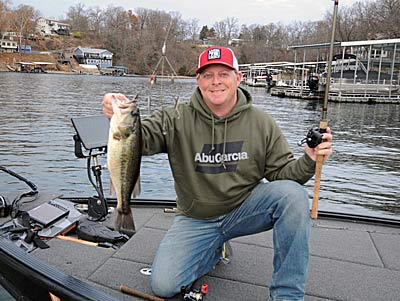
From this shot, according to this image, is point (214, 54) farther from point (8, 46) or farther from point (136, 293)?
point (8, 46)

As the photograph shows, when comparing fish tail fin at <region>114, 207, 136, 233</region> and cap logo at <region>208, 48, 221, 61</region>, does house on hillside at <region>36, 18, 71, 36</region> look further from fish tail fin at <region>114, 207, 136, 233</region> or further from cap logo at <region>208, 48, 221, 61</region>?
fish tail fin at <region>114, 207, 136, 233</region>

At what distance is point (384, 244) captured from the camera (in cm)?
376

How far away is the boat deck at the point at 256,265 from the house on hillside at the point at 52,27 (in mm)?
121203

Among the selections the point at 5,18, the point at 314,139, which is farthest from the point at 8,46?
the point at 314,139

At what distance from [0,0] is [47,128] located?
97.6 m

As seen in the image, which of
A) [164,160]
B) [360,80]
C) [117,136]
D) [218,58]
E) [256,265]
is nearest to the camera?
[117,136]

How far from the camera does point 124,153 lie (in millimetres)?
2482

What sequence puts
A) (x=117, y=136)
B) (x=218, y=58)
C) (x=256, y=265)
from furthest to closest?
(x=256, y=265) < (x=218, y=58) < (x=117, y=136)

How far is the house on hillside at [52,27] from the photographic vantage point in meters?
115

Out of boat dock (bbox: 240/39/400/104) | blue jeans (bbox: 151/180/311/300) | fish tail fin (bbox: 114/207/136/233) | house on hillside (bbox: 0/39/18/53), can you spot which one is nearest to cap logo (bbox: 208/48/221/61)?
blue jeans (bbox: 151/180/311/300)

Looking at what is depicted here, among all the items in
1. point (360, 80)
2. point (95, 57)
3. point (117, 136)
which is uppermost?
point (95, 57)

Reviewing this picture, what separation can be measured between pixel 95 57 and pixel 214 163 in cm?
9058

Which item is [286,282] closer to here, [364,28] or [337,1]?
[337,1]

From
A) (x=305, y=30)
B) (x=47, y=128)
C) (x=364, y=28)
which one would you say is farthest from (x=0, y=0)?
(x=47, y=128)
